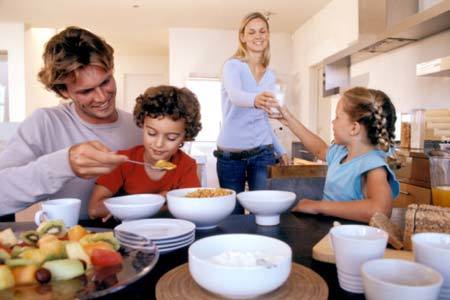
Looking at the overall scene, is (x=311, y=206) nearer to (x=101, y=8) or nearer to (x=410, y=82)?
(x=410, y=82)

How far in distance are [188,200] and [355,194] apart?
810 mm

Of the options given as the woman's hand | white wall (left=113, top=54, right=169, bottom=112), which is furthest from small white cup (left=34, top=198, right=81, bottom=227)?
white wall (left=113, top=54, right=169, bottom=112)

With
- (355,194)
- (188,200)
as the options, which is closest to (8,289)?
(188,200)

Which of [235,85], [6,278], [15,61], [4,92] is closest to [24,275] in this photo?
[6,278]

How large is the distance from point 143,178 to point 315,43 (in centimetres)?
443

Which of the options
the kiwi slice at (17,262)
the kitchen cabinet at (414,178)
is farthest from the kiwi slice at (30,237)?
the kitchen cabinet at (414,178)

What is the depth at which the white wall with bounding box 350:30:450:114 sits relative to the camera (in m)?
2.96

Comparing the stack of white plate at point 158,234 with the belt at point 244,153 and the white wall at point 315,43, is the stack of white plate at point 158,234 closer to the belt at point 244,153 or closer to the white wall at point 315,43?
the belt at point 244,153

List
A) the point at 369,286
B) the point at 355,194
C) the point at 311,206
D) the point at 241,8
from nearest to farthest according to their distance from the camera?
1. the point at 369,286
2. the point at 311,206
3. the point at 355,194
4. the point at 241,8

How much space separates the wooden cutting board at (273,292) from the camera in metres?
0.62

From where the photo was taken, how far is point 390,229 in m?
0.92

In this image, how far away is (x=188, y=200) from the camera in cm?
103

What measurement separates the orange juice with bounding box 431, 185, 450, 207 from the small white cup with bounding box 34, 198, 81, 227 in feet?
4.05

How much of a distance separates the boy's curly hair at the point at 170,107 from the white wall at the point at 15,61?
17.0 feet
